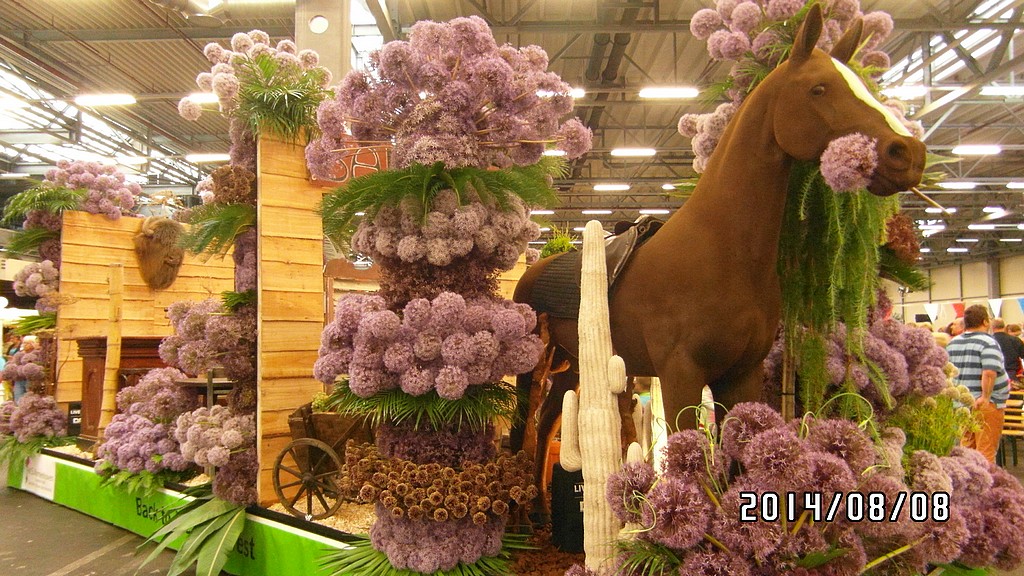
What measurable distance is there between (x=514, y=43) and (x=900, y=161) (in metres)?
8.58

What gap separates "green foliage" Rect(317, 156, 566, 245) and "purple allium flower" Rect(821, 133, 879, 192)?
1.12 metres

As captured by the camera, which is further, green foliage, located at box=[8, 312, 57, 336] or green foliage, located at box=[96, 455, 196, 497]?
green foliage, located at box=[8, 312, 57, 336]

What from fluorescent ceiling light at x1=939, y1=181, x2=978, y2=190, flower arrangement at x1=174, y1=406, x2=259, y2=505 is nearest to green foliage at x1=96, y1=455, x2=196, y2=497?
flower arrangement at x1=174, y1=406, x2=259, y2=505

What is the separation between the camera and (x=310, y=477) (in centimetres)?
305

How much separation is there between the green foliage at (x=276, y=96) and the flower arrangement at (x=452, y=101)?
100cm

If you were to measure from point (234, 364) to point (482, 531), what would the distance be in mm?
1736

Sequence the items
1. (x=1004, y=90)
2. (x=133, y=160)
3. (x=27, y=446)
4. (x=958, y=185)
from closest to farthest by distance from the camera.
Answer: (x=27, y=446) → (x=1004, y=90) → (x=133, y=160) → (x=958, y=185)

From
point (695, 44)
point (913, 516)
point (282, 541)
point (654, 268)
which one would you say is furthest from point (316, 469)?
point (695, 44)

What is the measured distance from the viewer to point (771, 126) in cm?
179

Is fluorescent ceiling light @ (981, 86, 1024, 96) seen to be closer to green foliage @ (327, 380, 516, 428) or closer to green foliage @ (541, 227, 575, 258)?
green foliage @ (541, 227, 575, 258)

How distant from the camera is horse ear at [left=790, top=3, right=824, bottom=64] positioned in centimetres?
161

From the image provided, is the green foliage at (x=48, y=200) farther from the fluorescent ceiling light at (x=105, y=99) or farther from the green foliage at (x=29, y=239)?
the fluorescent ceiling light at (x=105, y=99)

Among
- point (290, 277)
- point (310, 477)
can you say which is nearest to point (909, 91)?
point (290, 277)

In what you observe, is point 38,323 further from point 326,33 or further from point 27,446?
point 326,33
